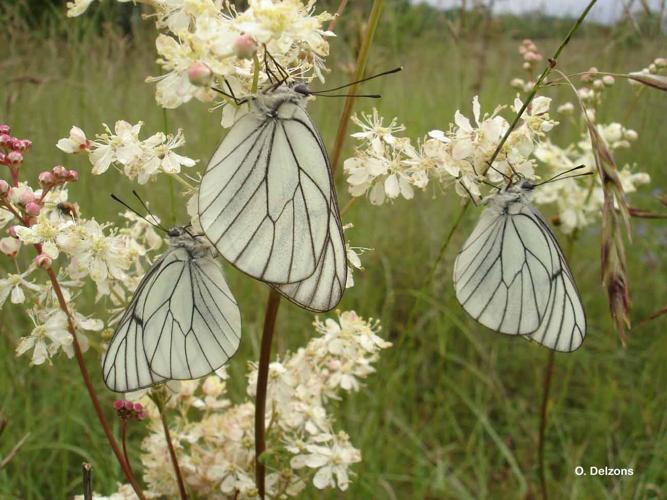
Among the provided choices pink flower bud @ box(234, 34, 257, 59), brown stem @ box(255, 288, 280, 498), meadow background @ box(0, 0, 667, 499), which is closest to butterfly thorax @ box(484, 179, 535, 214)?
meadow background @ box(0, 0, 667, 499)

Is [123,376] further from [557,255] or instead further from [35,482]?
[35,482]

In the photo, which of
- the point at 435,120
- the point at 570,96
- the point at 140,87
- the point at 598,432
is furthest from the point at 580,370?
the point at 140,87

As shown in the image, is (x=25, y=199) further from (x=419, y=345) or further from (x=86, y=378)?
(x=419, y=345)

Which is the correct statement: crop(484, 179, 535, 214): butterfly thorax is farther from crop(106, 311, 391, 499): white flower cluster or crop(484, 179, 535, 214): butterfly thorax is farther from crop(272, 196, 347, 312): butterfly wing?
crop(272, 196, 347, 312): butterfly wing

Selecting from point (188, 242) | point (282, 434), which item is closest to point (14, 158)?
point (188, 242)

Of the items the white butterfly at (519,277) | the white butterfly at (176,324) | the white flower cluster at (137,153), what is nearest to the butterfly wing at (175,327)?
the white butterfly at (176,324)
